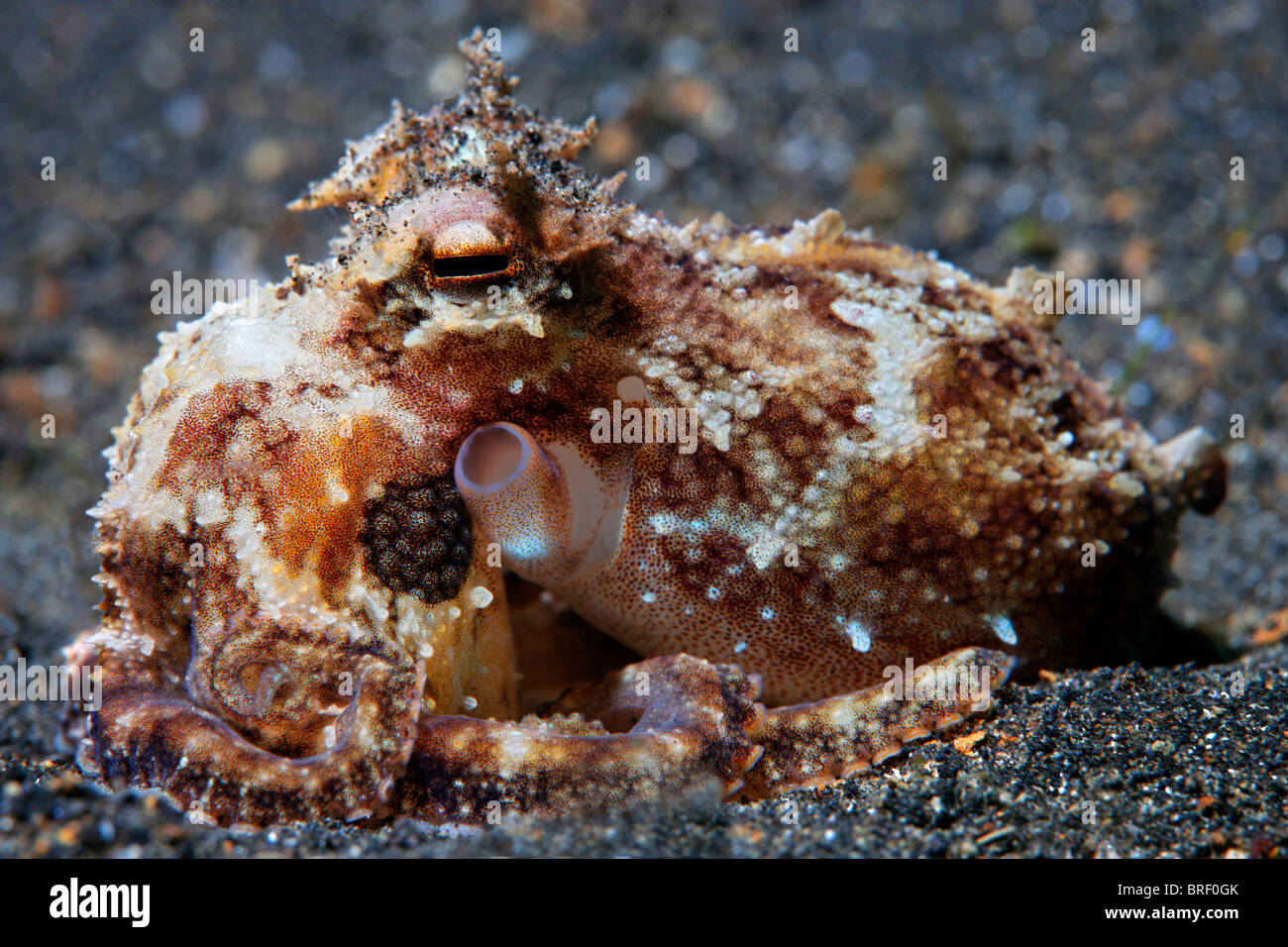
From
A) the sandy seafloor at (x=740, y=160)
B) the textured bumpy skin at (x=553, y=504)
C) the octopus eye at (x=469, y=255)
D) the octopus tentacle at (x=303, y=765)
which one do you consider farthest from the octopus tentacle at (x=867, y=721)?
the sandy seafloor at (x=740, y=160)

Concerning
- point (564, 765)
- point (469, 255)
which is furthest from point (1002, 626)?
point (469, 255)

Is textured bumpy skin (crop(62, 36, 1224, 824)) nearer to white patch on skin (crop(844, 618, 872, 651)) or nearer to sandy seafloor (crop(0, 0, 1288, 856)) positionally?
white patch on skin (crop(844, 618, 872, 651))

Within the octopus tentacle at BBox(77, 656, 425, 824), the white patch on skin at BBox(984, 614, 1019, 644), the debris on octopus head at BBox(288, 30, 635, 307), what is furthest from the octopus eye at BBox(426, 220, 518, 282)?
the white patch on skin at BBox(984, 614, 1019, 644)

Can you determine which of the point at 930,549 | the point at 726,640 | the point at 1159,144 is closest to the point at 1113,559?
the point at 930,549

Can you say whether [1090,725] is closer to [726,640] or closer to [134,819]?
[726,640]

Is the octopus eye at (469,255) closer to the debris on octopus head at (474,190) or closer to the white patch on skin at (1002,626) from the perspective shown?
the debris on octopus head at (474,190)

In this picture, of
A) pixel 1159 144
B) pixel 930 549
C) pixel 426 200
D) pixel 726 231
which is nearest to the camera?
pixel 426 200
